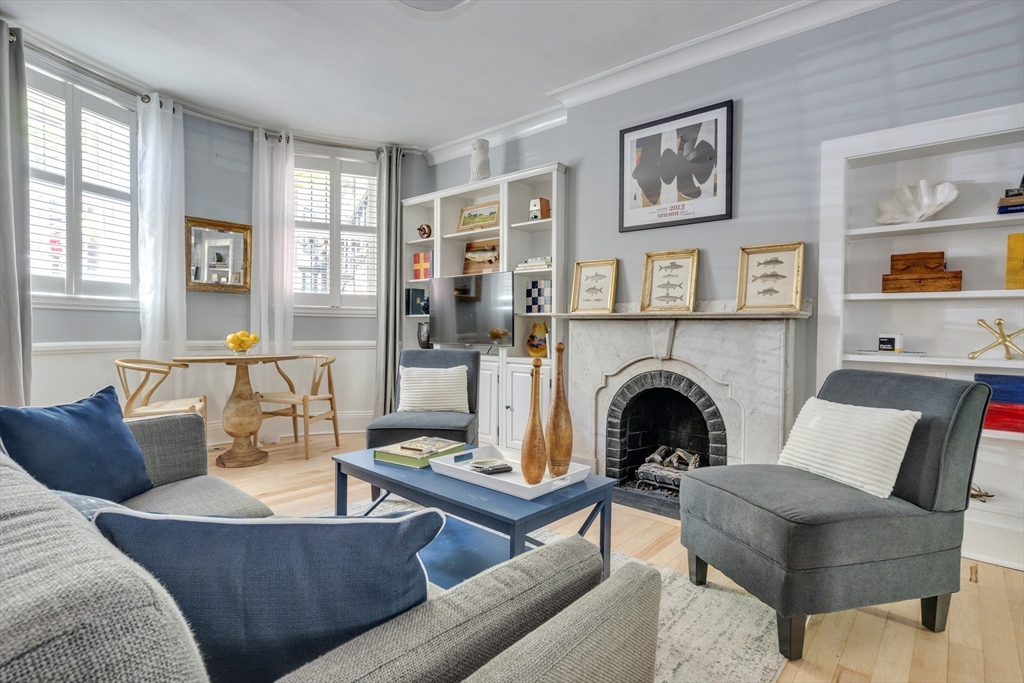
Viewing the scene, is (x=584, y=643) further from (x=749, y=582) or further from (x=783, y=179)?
(x=783, y=179)

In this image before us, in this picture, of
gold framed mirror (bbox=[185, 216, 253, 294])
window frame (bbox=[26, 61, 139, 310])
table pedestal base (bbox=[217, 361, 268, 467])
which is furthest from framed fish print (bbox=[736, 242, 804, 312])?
window frame (bbox=[26, 61, 139, 310])

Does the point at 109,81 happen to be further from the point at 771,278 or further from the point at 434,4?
the point at 771,278

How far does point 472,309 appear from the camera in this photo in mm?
4344

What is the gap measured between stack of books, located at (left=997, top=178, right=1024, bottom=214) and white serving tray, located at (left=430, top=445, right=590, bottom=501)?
2184 mm

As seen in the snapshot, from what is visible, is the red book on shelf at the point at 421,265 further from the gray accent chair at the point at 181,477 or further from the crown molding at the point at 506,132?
the gray accent chair at the point at 181,477

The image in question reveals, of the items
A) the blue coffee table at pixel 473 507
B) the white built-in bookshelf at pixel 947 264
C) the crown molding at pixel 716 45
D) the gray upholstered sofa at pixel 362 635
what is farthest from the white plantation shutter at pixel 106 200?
the white built-in bookshelf at pixel 947 264

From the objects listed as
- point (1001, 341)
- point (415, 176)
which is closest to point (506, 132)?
point (415, 176)

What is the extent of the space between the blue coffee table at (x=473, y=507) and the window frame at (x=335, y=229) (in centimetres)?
288

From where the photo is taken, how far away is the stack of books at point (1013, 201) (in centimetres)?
230

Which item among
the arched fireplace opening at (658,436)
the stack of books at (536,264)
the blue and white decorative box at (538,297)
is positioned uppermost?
the stack of books at (536,264)

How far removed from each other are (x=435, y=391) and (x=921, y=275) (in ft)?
8.78

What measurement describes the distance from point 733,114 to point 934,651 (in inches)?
107

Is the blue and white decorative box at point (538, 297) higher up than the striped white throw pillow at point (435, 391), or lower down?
higher up

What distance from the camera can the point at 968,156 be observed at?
8.24 ft
